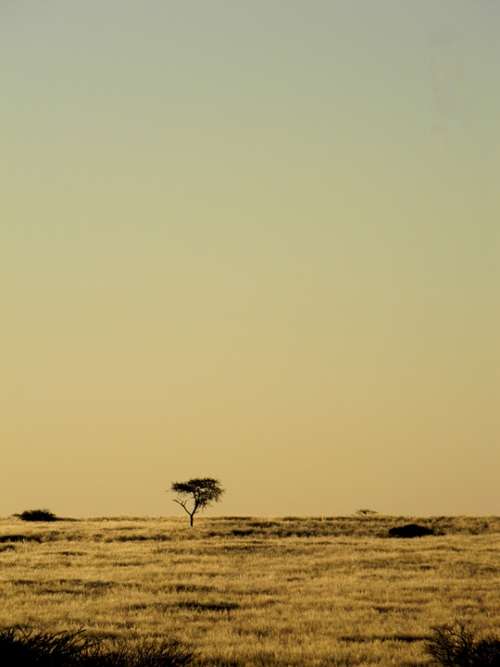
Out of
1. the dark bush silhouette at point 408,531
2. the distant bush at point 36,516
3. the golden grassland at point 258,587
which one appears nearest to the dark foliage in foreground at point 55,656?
the golden grassland at point 258,587

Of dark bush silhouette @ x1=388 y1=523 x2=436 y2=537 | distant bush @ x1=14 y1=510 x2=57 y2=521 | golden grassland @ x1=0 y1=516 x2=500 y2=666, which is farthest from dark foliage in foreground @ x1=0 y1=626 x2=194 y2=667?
distant bush @ x1=14 y1=510 x2=57 y2=521

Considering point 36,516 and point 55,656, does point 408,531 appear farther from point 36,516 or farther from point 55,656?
point 55,656

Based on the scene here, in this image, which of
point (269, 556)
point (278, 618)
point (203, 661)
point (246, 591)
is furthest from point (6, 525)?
point (203, 661)

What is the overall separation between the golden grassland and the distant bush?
1352 cm

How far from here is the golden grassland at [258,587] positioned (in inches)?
922

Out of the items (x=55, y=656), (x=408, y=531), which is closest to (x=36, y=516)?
(x=408, y=531)

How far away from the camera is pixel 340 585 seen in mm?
34688

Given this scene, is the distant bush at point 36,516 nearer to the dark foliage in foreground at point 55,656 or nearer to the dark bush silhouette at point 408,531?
the dark bush silhouette at point 408,531

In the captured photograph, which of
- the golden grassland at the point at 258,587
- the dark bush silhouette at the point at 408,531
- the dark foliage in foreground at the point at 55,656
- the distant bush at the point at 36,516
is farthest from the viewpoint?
the distant bush at the point at 36,516

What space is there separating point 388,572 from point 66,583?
12.2 meters

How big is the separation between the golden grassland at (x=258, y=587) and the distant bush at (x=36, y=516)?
44.4 ft

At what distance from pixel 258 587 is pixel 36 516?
145 feet

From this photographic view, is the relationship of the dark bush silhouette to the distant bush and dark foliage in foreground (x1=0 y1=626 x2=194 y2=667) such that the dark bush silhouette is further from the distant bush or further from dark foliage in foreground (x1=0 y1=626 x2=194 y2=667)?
dark foliage in foreground (x1=0 y1=626 x2=194 y2=667)

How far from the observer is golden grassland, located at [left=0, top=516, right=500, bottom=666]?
23.4 metres
